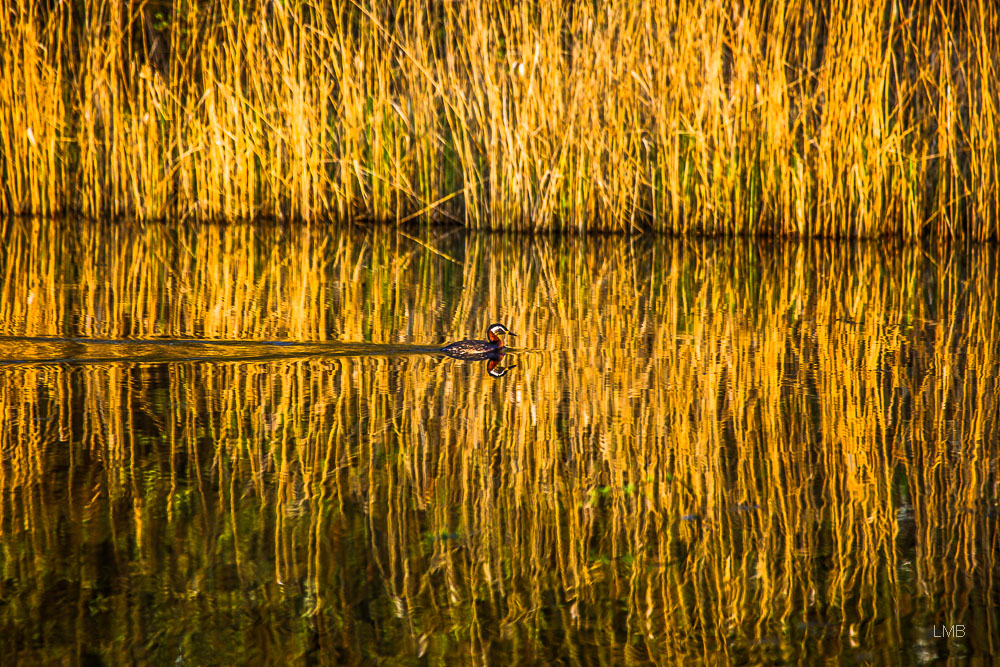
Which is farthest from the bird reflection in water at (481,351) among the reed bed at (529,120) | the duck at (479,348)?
the reed bed at (529,120)

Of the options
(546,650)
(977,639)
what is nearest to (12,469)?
(546,650)

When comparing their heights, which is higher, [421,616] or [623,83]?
[623,83]

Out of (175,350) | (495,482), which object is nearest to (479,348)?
(175,350)

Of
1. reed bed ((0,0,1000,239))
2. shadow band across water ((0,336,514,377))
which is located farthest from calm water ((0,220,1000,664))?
reed bed ((0,0,1000,239))

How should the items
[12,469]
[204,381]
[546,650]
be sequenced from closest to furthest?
[546,650] → [12,469] → [204,381]

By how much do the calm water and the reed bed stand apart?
2.47m

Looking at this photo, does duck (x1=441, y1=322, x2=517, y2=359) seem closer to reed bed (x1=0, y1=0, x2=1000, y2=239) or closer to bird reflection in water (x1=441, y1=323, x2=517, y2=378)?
bird reflection in water (x1=441, y1=323, x2=517, y2=378)

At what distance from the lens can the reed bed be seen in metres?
8.02

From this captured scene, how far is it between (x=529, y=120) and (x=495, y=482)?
18.7 ft

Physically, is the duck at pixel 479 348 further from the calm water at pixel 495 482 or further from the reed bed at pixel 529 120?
the reed bed at pixel 529 120

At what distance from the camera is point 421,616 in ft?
7.65

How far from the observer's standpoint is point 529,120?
8.43m

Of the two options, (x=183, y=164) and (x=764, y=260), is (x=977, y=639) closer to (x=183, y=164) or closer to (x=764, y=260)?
(x=764, y=260)

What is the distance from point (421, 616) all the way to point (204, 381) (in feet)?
6.73
